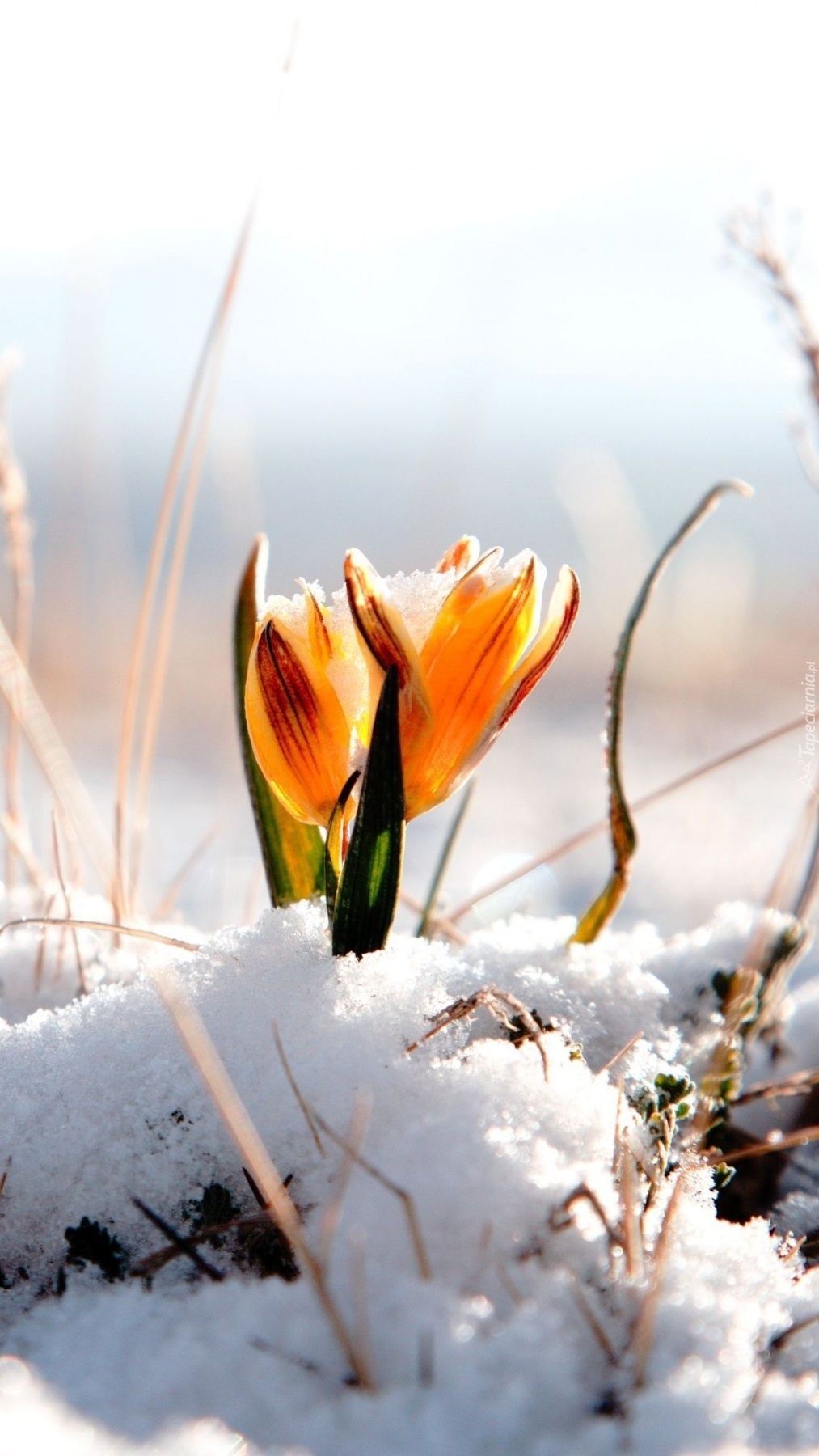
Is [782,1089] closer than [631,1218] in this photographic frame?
No

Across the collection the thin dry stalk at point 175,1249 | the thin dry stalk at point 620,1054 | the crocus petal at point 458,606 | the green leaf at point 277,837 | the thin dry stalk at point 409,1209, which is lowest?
the thin dry stalk at point 175,1249

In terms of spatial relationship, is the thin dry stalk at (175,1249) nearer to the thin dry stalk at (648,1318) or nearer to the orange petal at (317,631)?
the thin dry stalk at (648,1318)

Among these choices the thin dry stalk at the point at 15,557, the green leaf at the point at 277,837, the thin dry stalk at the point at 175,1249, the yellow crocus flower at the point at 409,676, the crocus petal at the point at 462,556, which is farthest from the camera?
the thin dry stalk at the point at 15,557

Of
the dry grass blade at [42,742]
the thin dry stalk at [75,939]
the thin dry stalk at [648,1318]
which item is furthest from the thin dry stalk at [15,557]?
the thin dry stalk at [648,1318]

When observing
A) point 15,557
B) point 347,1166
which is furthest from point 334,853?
point 15,557

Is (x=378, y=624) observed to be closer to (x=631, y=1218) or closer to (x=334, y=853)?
(x=334, y=853)

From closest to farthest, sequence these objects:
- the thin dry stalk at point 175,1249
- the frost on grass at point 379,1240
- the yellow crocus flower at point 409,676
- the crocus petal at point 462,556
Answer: the frost on grass at point 379,1240
the thin dry stalk at point 175,1249
the yellow crocus flower at point 409,676
the crocus petal at point 462,556
